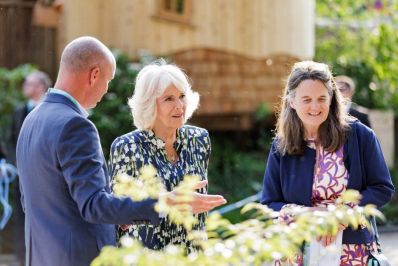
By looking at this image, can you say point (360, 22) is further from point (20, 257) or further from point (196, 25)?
point (20, 257)

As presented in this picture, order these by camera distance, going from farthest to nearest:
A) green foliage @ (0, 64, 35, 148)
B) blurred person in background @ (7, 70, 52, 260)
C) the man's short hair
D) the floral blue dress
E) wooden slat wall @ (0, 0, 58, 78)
→ wooden slat wall @ (0, 0, 58, 78), green foliage @ (0, 64, 35, 148), blurred person in background @ (7, 70, 52, 260), the floral blue dress, the man's short hair

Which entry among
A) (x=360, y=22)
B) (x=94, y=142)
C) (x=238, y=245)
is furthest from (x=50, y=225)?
(x=360, y=22)

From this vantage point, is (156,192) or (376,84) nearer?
(156,192)

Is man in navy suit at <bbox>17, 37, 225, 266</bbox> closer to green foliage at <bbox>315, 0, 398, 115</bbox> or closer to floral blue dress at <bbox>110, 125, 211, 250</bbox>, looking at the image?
floral blue dress at <bbox>110, 125, 211, 250</bbox>

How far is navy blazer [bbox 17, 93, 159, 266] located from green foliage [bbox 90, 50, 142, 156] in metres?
9.29

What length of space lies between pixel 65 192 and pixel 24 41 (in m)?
11.4

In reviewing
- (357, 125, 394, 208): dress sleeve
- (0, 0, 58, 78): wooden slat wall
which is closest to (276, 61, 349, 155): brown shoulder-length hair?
(357, 125, 394, 208): dress sleeve

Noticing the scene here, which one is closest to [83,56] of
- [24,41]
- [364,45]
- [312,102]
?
[312,102]

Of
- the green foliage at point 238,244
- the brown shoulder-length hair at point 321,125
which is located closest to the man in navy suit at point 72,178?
the green foliage at point 238,244

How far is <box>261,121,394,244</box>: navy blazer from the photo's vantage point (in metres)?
4.93

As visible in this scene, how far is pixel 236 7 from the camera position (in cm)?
1515

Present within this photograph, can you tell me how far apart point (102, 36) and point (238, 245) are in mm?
12158

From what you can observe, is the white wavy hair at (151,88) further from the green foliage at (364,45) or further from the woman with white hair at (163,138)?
the green foliage at (364,45)

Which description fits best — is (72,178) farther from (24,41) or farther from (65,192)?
(24,41)
